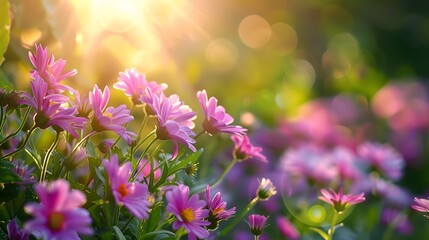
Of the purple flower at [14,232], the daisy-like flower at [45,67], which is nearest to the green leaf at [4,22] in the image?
the daisy-like flower at [45,67]

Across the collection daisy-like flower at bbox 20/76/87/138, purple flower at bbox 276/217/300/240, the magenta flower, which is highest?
daisy-like flower at bbox 20/76/87/138

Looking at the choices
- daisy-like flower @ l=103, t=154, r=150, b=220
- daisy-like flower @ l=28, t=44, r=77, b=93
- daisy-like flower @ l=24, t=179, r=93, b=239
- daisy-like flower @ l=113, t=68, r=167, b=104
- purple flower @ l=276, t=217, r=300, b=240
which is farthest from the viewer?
purple flower @ l=276, t=217, r=300, b=240

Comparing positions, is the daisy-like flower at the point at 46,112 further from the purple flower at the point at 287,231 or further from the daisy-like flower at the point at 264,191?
the purple flower at the point at 287,231

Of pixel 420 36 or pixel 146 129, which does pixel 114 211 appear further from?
pixel 420 36

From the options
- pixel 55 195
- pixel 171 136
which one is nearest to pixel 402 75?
pixel 171 136

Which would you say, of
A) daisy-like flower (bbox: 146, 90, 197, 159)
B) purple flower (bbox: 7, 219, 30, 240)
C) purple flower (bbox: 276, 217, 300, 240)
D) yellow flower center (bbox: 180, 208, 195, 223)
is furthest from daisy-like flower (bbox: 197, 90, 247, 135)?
purple flower (bbox: 276, 217, 300, 240)

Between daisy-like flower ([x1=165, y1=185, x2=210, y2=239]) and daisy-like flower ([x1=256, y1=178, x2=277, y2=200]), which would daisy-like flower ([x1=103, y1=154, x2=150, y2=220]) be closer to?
daisy-like flower ([x1=165, y1=185, x2=210, y2=239])
